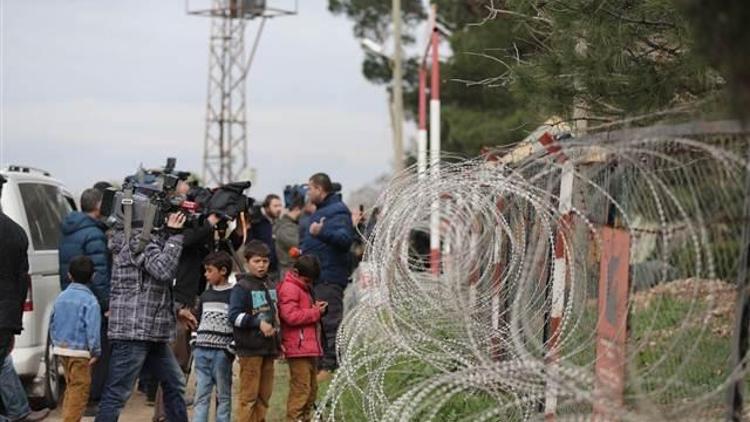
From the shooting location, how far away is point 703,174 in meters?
4.31

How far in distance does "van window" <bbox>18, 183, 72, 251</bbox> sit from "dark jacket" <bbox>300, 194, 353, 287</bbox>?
2273mm

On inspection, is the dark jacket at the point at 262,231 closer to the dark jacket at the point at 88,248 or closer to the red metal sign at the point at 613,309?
the dark jacket at the point at 88,248

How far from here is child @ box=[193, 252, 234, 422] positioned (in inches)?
354

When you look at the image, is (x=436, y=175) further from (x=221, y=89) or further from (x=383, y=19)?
(x=383, y=19)

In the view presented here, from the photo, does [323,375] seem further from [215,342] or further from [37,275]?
[215,342]

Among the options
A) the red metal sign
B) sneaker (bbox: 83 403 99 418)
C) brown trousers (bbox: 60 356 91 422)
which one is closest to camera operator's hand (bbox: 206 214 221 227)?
brown trousers (bbox: 60 356 91 422)

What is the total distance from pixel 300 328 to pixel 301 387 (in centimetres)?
47

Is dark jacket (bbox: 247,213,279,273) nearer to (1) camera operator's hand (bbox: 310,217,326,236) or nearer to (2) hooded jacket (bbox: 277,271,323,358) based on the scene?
(1) camera operator's hand (bbox: 310,217,326,236)

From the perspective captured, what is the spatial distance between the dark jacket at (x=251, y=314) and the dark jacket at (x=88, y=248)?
8.02 ft

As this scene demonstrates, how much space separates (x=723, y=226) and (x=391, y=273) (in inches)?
140

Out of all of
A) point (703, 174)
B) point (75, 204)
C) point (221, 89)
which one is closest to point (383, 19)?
point (221, 89)

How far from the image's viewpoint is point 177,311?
990cm

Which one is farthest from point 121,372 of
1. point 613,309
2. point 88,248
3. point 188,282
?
point 613,309

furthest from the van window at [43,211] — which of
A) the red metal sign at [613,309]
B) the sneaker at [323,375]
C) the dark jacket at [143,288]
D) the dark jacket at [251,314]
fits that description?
the red metal sign at [613,309]
